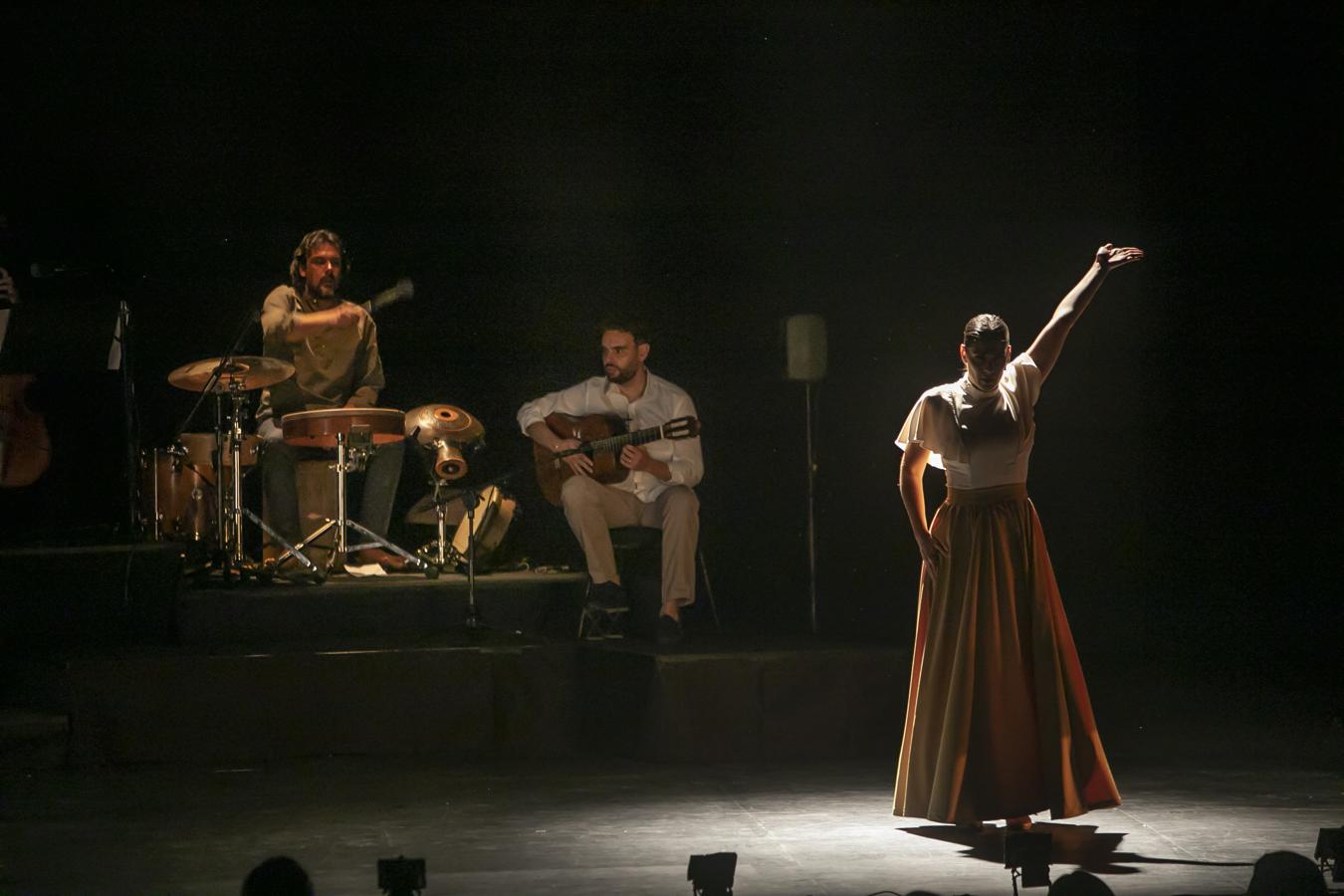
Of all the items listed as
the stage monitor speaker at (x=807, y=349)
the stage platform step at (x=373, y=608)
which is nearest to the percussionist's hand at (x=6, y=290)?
the stage platform step at (x=373, y=608)

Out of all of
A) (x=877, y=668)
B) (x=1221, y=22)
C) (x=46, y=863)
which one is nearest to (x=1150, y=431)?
(x=1221, y=22)

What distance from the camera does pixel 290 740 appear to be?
5.66m

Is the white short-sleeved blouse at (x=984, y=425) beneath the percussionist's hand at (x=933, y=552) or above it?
above

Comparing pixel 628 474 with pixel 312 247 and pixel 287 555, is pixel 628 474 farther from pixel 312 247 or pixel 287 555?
pixel 312 247

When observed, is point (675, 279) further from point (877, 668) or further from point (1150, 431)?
point (877, 668)

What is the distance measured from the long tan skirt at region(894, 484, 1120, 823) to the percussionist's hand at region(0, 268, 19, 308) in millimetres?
4356

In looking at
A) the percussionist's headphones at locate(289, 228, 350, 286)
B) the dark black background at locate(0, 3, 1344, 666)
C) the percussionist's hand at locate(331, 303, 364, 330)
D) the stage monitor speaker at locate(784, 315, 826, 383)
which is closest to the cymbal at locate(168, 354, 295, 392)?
the percussionist's hand at locate(331, 303, 364, 330)

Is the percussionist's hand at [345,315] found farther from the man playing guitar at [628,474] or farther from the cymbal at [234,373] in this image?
the man playing guitar at [628,474]

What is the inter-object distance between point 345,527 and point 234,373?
2.48 feet

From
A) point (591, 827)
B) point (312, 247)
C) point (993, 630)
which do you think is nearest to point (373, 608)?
point (312, 247)

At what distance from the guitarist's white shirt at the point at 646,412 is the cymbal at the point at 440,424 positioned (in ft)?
1.25

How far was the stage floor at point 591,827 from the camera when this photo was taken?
374 centimetres

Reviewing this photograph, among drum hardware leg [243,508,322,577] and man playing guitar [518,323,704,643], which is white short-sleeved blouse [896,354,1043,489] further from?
drum hardware leg [243,508,322,577]

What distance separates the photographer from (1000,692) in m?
4.14
